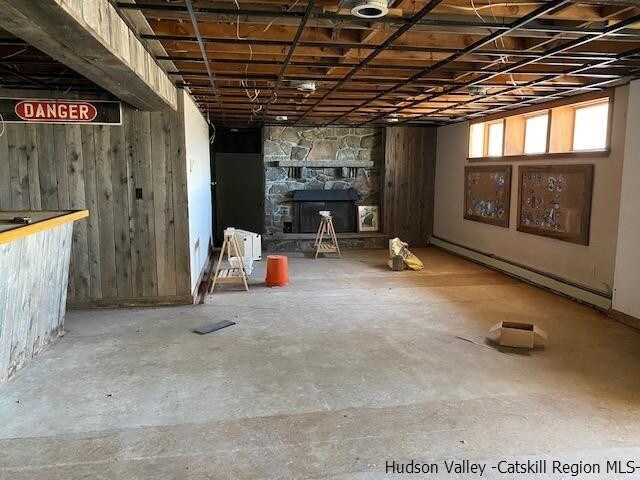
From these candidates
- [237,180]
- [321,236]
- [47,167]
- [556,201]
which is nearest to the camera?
[47,167]

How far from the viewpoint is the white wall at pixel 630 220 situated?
4.18 m

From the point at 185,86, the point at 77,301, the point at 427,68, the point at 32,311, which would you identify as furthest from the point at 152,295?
the point at 427,68

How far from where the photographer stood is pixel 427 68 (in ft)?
12.8

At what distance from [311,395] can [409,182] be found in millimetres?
6317

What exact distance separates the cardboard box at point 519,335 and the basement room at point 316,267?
0.02 metres

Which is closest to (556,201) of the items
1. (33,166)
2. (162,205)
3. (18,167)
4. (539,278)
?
(539,278)

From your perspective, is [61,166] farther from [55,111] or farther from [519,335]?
[519,335]

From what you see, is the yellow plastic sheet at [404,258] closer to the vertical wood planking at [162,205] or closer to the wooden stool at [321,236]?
the wooden stool at [321,236]

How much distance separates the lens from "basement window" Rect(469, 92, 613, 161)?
16.0 ft

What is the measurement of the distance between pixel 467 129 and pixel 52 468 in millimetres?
7042

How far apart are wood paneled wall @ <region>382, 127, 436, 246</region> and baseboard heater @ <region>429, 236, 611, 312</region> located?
2.98 feet

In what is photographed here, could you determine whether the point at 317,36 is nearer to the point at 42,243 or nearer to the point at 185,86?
the point at 185,86

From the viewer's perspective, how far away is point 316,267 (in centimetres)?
688

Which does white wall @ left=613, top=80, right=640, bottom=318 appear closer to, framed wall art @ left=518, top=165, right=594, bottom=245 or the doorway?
framed wall art @ left=518, top=165, right=594, bottom=245
